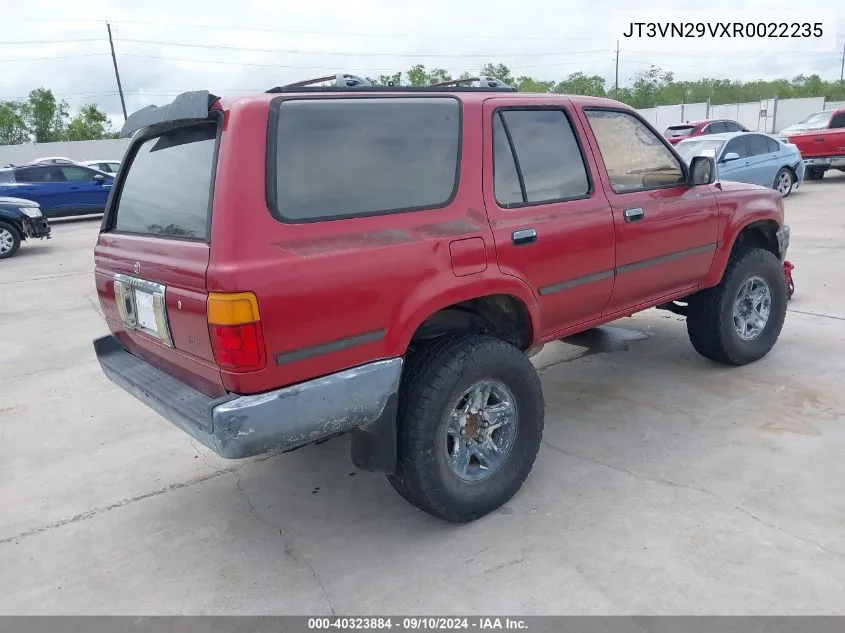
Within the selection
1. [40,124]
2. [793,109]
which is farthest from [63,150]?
[793,109]

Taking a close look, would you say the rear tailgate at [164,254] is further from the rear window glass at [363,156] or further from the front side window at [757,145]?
the front side window at [757,145]

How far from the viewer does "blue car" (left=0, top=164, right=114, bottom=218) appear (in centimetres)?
1571

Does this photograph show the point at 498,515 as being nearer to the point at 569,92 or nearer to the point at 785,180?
the point at 785,180

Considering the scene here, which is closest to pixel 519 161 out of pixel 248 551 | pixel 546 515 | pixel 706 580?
pixel 546 515

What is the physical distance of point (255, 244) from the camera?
2.43 meters

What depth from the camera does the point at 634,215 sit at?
148 inches

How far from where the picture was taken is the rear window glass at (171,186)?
267 centimetres

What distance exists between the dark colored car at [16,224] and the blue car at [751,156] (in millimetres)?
11599

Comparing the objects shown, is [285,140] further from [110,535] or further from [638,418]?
[638,418]

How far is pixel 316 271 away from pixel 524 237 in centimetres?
115

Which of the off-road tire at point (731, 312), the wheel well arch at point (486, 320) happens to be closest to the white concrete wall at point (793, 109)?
the off-road tire at point (731, 312)

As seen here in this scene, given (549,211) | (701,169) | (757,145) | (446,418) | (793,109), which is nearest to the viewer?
(446,418)

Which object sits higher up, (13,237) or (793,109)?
(793,109)

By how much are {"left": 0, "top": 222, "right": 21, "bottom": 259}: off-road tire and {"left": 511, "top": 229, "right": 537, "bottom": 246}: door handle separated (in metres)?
11.8
